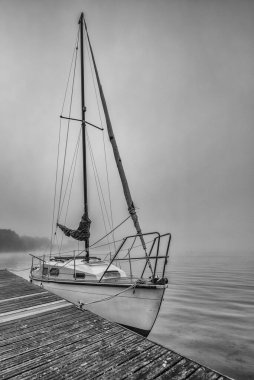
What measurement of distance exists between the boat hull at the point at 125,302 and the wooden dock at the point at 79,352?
48.2 inches

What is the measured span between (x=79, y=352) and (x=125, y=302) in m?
3.15

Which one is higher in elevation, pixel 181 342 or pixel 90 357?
pixel 90 357

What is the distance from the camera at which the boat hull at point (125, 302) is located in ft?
22.3

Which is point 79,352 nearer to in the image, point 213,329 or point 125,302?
point 125,302

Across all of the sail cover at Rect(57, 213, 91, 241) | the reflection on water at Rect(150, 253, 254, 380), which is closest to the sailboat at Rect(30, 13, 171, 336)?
the sail cover at Rect(57, 213, 91, 241)

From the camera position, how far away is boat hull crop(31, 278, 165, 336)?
22.3ft

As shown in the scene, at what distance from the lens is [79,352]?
4.21 m

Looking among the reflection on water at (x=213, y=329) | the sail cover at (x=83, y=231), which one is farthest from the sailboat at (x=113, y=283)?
the reflection on water at (x=213, y=329)

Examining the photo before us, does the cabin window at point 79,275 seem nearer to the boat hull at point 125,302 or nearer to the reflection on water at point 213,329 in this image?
the boat hull at point 125,302

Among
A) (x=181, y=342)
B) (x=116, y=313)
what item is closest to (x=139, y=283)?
(x=116, y=313)

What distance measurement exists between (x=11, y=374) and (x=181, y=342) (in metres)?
6.40

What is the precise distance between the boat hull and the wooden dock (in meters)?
1.22

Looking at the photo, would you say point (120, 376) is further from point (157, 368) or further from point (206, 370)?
point (206, 370)

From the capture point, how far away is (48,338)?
485 centimetres
